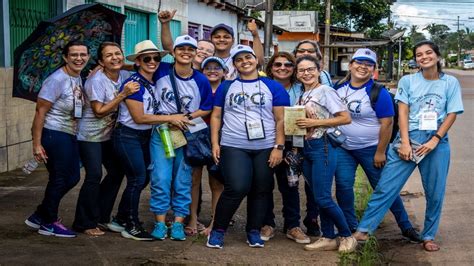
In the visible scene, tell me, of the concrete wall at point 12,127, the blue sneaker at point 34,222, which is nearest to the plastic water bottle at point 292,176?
the blue sneaker at point 34,222

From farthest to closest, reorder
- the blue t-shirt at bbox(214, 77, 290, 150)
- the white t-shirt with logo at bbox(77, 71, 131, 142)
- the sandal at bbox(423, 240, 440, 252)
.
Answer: the sandal at bbox(423, 240, 440, 252), the white t-shirt with logo at bbox(77, 71, 131, 142), the blue t-shirt at bbox(214, 77, 290, 150)

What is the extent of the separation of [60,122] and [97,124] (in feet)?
1.02

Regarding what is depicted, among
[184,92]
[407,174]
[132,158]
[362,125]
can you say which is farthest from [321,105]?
[132,158]

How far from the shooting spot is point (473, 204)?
8.70m

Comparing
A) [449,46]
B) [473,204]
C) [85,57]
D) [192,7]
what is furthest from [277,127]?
[449,46]

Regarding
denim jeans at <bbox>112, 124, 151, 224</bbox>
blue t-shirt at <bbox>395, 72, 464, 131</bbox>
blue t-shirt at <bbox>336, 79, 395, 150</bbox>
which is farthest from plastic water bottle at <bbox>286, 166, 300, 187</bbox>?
denim jeans at <bbox>112, 124, 151, 224</bbox>

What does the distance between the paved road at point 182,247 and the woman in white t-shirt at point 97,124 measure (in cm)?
23

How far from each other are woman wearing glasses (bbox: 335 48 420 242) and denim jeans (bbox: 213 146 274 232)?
0.69 metres

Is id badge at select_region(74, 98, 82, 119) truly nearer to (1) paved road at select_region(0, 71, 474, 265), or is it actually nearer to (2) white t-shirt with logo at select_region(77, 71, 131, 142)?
(2) white t-shirt with logo at select_region(77, 71, 131, 142)

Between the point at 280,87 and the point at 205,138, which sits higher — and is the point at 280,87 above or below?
above

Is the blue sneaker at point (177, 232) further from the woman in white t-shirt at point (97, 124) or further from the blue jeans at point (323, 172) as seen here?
the blue jeans at point (323, 172)

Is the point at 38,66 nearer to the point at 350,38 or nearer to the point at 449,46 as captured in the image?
the point at 350,38

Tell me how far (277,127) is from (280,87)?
1.09 ft

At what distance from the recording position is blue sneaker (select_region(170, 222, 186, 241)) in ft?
21.2
